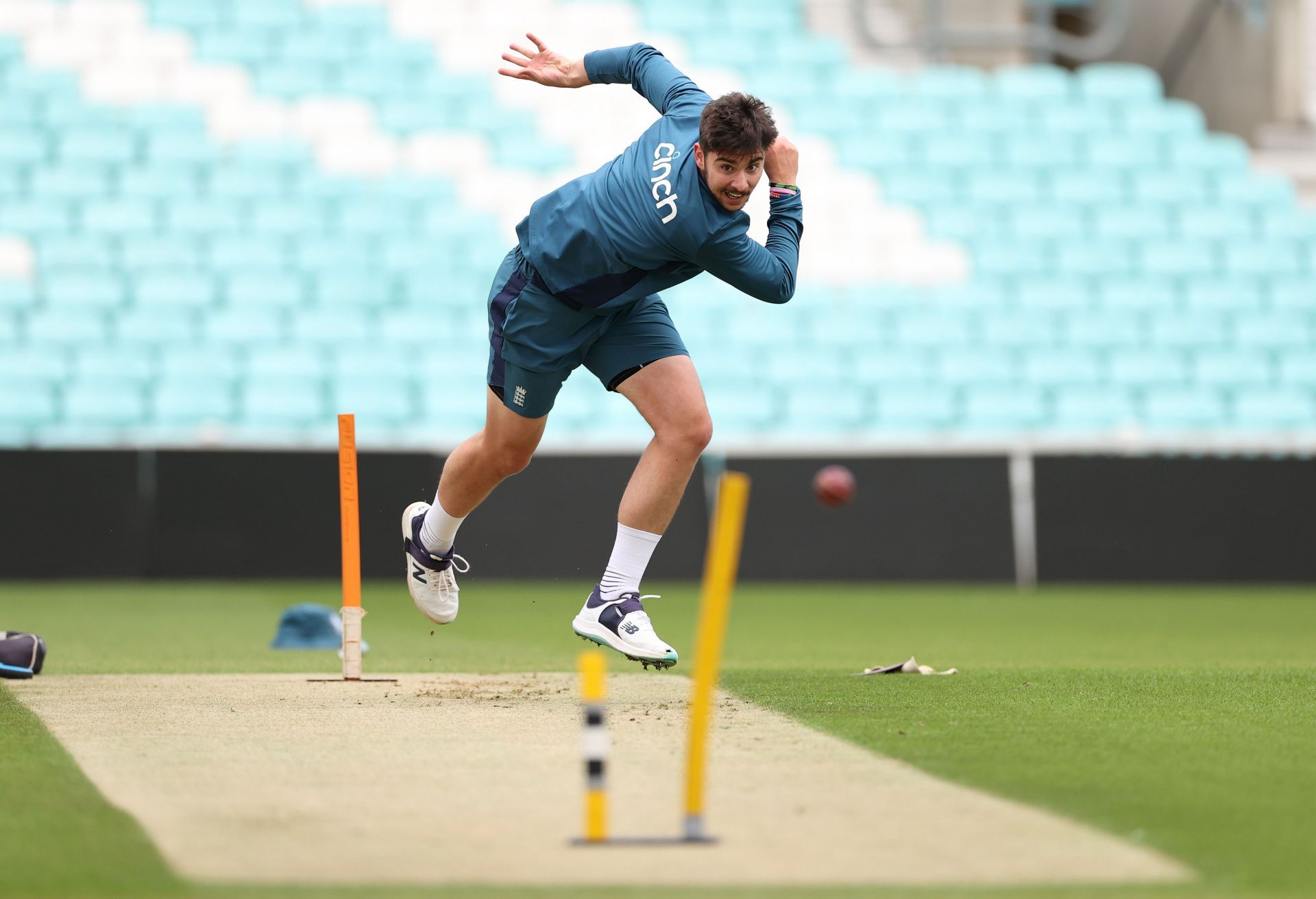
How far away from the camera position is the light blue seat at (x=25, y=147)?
15.4 meters

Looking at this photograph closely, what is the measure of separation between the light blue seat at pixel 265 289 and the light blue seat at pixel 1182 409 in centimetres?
731

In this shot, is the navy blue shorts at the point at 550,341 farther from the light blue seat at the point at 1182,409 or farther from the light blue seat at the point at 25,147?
the light blue seat at the point at 25,147

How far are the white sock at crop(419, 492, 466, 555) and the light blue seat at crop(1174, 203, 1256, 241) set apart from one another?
38.2ft

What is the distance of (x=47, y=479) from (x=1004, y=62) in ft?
34.6

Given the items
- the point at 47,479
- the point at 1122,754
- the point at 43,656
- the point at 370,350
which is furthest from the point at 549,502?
the point at 1122,754

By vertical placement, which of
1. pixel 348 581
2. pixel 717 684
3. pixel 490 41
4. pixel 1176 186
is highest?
pixel 490 41

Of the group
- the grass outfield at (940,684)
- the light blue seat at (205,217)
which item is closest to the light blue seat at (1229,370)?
the grass outfield at (940,684)

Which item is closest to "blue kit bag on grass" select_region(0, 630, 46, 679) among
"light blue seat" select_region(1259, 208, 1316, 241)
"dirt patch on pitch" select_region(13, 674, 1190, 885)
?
"dirt patch on pitch" select_region(13, 674, 1190, 885)

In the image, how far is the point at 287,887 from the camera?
2855mm

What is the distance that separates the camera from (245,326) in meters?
14.4

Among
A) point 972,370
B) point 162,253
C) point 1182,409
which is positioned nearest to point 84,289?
point 162,253

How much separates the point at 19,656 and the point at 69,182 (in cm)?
1018

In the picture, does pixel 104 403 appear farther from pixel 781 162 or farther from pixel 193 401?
pixel 781 162

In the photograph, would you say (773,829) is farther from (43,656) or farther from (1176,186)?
(1176,186)
